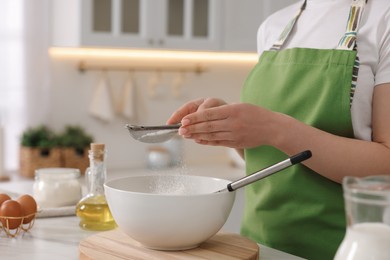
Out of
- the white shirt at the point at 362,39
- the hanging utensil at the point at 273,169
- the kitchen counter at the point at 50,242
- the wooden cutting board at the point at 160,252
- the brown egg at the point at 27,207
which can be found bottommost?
the kitchen counter at the point at 50,242

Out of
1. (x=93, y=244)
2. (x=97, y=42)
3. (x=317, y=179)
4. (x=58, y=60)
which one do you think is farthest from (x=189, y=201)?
(x=58, y=60)

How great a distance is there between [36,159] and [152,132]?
1.77 metres

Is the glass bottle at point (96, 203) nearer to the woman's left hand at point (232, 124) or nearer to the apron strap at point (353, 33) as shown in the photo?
the woman's left hand at point (232, 124)

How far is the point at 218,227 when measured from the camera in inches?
46.8

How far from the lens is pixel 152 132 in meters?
1.35

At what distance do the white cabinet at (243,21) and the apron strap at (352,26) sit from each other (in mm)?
1949

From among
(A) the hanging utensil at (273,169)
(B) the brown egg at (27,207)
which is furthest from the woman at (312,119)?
(B) the brown egg at (27,207)

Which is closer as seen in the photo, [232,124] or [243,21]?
[232,124]

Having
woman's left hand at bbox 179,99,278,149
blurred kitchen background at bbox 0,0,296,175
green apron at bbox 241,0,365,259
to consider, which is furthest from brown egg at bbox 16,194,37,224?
blurred kitchen background at bbox 0,0,296,175

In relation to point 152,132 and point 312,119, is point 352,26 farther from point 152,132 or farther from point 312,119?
point 152,132

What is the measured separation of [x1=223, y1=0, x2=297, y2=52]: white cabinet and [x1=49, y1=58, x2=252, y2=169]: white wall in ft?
1.09

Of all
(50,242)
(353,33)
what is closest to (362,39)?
(353,33)

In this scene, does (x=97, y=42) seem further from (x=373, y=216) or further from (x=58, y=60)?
(x=373, y=216)

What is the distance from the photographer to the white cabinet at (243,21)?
3355mm
